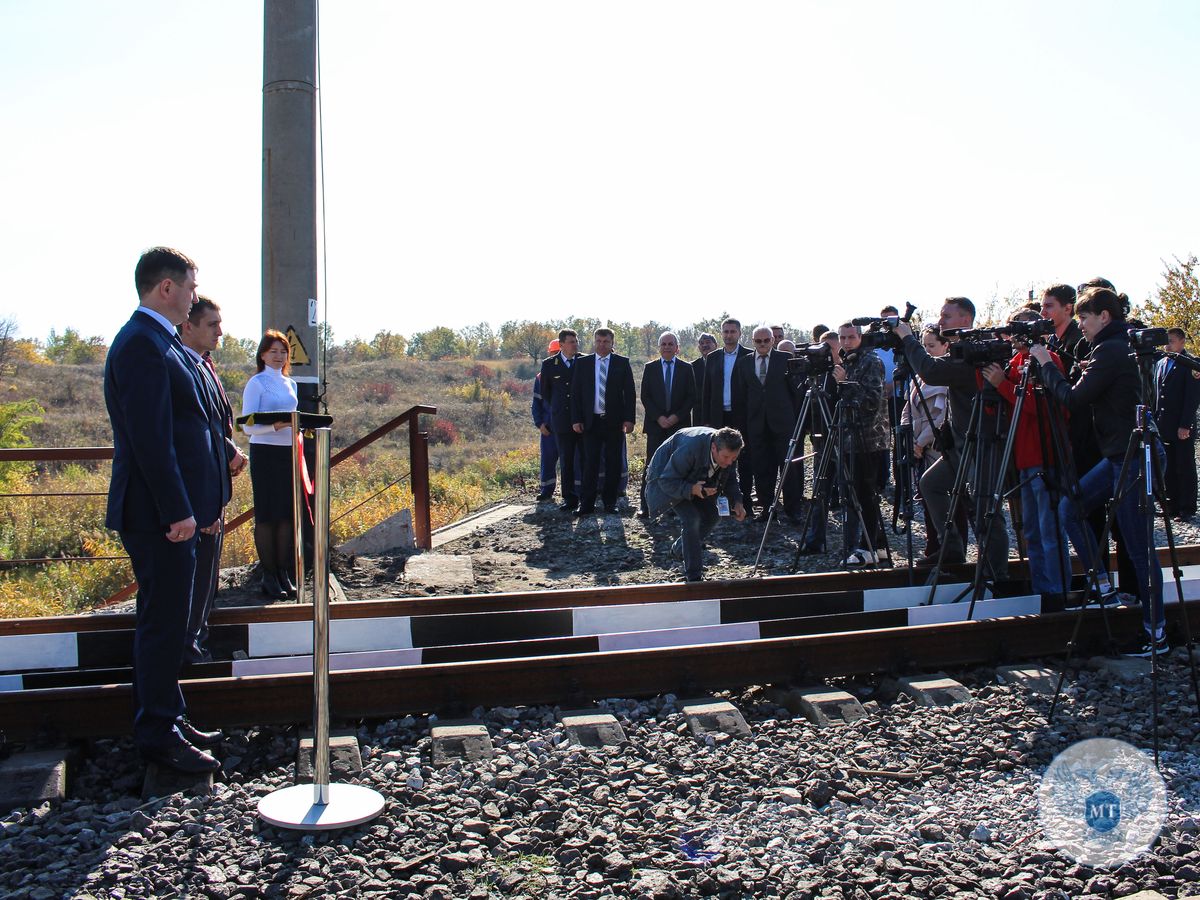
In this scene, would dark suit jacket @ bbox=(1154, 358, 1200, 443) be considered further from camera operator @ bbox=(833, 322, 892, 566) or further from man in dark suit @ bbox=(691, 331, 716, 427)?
man in dark suit @ bbox=(691, 331, 716, 427)

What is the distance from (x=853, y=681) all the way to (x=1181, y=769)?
65.2 inches

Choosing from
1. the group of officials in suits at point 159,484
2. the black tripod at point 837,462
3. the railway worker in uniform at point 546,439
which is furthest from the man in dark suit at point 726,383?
the group of officials in suits at point 159,484

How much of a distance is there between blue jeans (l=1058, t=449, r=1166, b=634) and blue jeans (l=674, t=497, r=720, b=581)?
2478 millimetres

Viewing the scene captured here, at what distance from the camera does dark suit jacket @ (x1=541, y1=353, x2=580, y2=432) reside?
12.3 metres

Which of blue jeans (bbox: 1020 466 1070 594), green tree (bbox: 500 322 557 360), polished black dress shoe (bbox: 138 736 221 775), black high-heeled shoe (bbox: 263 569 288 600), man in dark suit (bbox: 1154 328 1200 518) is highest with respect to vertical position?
green tree (bbox: 500 322 557 360)

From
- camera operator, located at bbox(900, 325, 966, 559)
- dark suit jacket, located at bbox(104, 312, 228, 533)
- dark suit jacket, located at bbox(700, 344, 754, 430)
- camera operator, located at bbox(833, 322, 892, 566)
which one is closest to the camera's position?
dark suit jacket, located at bbox(104, 312, 228, 533)

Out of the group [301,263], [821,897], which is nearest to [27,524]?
[301,263]

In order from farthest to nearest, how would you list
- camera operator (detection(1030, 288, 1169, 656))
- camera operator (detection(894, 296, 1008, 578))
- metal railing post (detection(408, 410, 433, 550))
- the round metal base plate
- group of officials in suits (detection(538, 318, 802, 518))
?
group of officials in suits (detection(538, 318, 802, 518)) < metal railing post (detection(408, 410, 433, 550)) < camera operator (detection(894, 296, 1008, 578)) < camera operator (detection(1030, 288, 1169, 656)) < the round metal base plate

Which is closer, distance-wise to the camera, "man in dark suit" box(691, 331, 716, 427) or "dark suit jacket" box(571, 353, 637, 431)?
"man in dark suit" box(691, 331, 716, 427)

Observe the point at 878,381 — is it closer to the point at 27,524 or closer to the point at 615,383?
the point at 615,383

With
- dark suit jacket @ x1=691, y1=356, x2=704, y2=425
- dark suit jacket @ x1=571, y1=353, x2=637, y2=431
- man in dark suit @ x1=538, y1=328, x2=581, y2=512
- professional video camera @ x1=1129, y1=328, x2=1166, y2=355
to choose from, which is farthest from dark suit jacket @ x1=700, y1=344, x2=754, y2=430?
professional video camera @ x1=1129, y1=328, x2=1166, y2=355

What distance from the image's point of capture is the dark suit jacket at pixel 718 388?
11.3 meters

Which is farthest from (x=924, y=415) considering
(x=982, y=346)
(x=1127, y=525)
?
(x=1127, y=525)

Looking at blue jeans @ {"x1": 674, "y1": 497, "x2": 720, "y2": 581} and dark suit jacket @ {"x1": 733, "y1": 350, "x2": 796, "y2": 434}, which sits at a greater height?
dark suit jacket @ {"x1": 733, "y1": 350, "x2": 796, "y2": 434}
